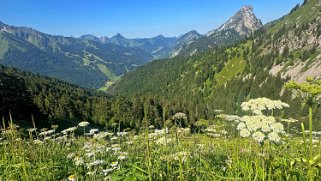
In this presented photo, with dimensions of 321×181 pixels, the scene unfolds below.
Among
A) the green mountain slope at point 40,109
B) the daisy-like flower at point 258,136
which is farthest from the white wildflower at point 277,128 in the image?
the green mountain slope at point 40,109

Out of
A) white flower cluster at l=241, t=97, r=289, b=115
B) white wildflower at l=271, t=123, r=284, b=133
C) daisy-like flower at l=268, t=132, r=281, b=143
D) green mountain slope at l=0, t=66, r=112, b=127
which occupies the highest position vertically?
white flower cluster at l=241, t=97, r=289, b=115

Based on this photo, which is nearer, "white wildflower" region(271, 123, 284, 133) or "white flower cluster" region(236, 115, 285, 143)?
"white flower cluster" region(236, 115, 285, 143)

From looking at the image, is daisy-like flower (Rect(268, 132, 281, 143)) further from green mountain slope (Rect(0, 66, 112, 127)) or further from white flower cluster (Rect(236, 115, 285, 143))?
green mountain slope (Rect(0, 66, 112, 127))

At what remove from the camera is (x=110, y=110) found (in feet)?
539

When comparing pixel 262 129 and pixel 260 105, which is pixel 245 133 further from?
pixel 260 105

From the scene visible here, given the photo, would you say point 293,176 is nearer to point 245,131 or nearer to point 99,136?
point 245,131

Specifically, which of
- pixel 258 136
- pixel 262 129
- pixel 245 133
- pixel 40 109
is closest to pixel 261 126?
pixel 262 129

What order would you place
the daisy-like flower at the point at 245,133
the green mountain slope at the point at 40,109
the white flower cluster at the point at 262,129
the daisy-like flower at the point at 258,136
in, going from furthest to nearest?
the green mountain slope at the point at 40,109
the daisy-like flower at the point at 245,133
the white flower cluster at the point at 262,129
the daisy-like flower at the point at 258,136

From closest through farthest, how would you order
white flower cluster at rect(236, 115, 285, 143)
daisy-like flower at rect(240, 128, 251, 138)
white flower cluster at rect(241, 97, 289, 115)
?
1. white flower cluster at rect(236, 115, 285, 143)
2. daisy-like flower at rect(240, 128, 251, 138)
3. white flower cluster at rect(241, 97, 289, 115)

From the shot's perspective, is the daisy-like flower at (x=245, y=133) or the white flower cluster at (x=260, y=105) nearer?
the daisy-like flower at (x=245, y=133)

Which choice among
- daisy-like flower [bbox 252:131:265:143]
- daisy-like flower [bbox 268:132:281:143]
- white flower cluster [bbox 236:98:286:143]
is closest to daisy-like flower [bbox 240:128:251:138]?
white flower cluster [bbox 236:98:286:143]

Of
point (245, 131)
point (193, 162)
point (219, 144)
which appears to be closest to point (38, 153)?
point (193, 162)

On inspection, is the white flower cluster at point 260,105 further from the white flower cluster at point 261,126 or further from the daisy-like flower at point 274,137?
the daisy-like flower at point 274,137

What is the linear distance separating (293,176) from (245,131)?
1.03 metres
